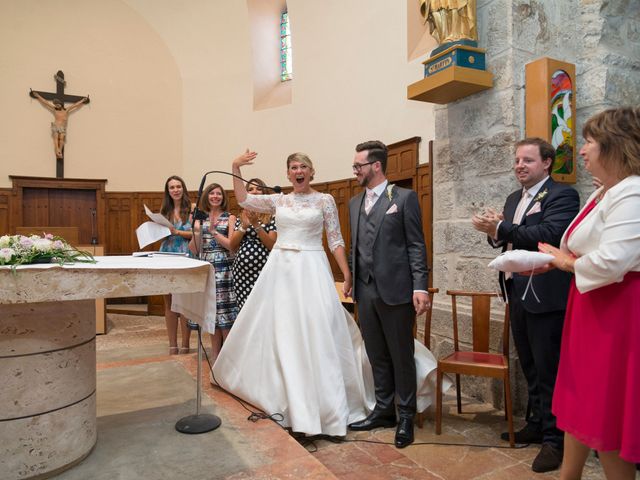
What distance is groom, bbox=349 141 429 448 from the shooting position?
2.65 metres

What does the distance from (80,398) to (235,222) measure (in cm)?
205

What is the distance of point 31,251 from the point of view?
188cm

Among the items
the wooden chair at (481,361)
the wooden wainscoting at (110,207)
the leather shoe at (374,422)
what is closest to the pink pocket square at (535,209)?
the wooden chair at (481,361)

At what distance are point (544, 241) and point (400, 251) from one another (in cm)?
73

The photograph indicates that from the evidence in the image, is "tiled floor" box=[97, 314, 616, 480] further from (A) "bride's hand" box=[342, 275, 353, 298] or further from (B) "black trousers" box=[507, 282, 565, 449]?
(A) "bride's hand" box=[342, 275, 353, 298]

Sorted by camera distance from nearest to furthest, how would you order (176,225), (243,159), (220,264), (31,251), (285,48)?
1. (31,251)
2. (243,159)
3. (220,264)
4. (176,225)
5. (285,48)

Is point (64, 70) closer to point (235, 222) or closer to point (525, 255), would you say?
point (235, 222)

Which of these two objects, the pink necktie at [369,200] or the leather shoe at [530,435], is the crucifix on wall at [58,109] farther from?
the leather shoe at [530,435]

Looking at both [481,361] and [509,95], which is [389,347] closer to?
[481,361]

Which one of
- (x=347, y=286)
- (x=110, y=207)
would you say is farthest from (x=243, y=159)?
(x=110, y=207)

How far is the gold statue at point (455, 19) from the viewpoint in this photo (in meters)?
3.24

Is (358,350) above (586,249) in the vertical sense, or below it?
below

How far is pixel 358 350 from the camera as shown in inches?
119

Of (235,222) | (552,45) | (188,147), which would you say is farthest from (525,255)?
(188,147)
